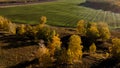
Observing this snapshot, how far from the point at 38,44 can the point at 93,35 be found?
97.0ft

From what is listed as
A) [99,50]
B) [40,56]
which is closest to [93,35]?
[99,50]

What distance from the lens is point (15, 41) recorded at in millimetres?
133625

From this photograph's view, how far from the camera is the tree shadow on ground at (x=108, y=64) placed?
380ft

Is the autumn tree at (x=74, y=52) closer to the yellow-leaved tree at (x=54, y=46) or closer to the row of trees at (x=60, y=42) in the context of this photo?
the row of trees at (x=60, y=42)

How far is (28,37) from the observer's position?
13912cm

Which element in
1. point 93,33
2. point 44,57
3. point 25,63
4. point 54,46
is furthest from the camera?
point 93,33

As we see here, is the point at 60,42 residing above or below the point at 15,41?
above

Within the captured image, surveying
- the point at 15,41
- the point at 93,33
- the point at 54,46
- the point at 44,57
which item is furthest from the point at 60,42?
the point at 15,41

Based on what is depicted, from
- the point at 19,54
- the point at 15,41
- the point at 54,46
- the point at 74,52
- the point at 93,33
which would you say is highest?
the point at 93,33

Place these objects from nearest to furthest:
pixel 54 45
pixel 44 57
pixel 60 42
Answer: pixel 44 57, pixel 54 45, pixel 60 42

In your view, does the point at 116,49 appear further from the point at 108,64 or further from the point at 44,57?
the point at 44,57

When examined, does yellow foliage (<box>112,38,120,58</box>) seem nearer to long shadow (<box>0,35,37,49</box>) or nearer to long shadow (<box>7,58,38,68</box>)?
long shadow (<box>7,58,38,68</box>)

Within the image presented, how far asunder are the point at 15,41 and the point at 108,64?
153ft

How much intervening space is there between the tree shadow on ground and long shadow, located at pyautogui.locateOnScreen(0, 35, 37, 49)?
32880 mm
